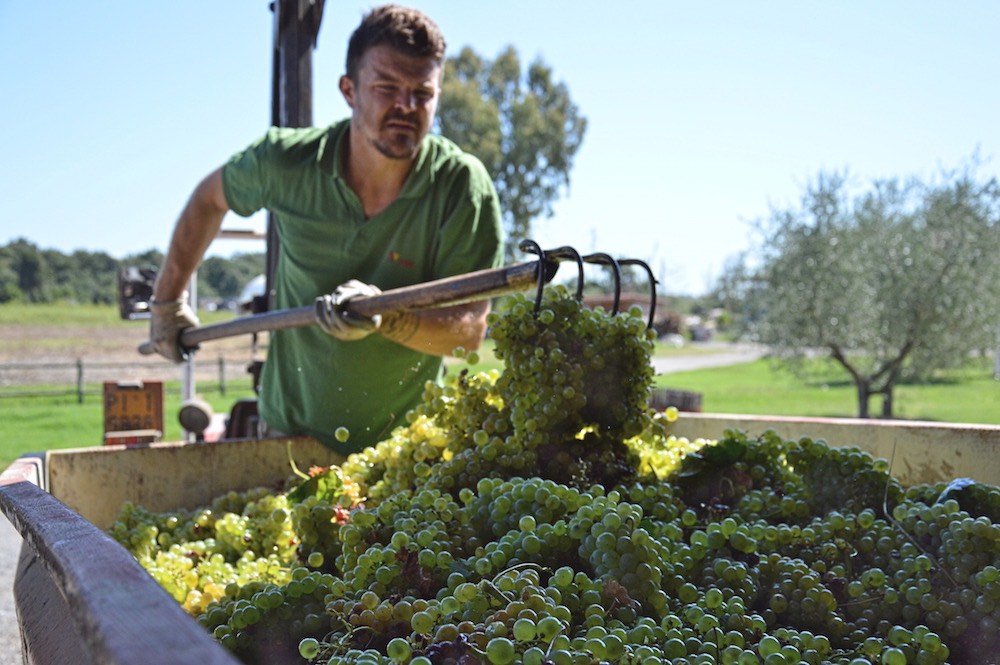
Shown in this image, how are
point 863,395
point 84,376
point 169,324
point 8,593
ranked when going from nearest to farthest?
point 169,324 < point 8,593 < point 863,395 < point 84,376

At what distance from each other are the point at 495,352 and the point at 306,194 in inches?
69.5

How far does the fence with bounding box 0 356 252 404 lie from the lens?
768 inches

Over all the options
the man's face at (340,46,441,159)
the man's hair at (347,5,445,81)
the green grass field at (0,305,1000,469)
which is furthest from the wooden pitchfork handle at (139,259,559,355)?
the green grass field at (0,305,1000,469)

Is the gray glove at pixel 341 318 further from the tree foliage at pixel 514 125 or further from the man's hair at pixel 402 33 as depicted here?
the tree foliage at pixel 514 125

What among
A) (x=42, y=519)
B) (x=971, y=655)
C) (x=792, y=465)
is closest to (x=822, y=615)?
(x=971, y=655)

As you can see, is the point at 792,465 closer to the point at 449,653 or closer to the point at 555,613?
the point at 555,613

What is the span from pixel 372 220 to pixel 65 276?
68.2m

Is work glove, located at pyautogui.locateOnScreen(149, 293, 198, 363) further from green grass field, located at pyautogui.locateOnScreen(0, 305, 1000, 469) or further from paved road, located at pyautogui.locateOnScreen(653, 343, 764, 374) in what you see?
paved road, located at pyautogui.locateOnScreen(653, 343, 764, 374)

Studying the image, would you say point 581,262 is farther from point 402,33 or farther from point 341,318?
point 402,33

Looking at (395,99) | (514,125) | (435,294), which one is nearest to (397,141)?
(395,99)

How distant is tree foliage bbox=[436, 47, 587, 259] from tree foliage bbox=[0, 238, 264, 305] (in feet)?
87.3

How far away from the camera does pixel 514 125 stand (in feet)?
109

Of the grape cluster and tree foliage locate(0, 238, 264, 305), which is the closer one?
the grape cluster

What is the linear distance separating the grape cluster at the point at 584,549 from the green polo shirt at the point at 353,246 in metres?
1.09
